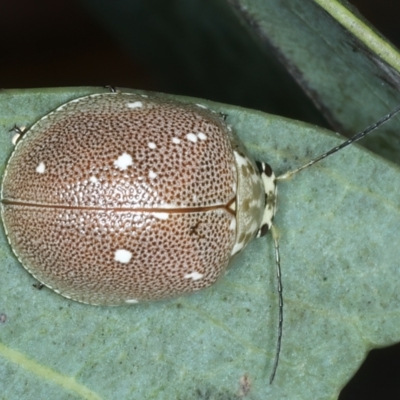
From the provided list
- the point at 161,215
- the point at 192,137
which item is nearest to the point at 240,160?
the point at 192,137

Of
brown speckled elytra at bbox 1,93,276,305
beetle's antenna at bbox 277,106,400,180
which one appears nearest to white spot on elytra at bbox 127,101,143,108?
brown speckled elytra at bbox 1,93,276,305

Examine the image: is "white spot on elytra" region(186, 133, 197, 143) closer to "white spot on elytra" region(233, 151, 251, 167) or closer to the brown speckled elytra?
the brown speckled elytra

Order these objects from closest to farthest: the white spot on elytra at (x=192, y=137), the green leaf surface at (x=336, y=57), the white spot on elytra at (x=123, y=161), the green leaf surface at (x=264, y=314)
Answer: the green leaf surface at (x=336, y=57), the white spot on elytra at (x=123, y=161), the white spot on elytra at (x=192, y=137), the green leaf surface at (x=264, y=314)

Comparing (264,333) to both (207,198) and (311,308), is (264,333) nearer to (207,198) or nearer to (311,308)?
(311,308)

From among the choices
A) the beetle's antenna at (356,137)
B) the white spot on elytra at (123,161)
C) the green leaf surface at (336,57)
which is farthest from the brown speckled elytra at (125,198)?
the green leaf surface at (336,57)

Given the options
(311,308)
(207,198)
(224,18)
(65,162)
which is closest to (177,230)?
(207,198)

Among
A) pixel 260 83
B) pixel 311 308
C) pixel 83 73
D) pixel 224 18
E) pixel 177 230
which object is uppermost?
pixel 224 18

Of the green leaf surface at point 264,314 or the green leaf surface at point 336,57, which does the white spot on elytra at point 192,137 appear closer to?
the green leaf surface at point 264,314

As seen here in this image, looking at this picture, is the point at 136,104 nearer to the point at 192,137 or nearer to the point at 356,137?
the point at 192,137
